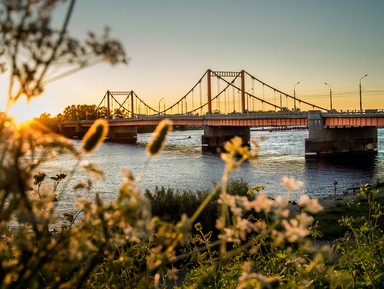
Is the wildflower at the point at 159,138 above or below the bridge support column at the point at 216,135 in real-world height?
above

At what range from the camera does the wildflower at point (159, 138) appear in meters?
1.49

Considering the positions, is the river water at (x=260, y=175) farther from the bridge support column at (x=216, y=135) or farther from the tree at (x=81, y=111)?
the tree at (x=81, y=111)

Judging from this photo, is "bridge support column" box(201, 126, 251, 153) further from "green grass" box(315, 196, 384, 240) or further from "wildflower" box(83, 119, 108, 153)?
→ "wildflower" box(83, 119, 108, 153)

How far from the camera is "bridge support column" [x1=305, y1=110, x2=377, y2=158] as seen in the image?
225ft

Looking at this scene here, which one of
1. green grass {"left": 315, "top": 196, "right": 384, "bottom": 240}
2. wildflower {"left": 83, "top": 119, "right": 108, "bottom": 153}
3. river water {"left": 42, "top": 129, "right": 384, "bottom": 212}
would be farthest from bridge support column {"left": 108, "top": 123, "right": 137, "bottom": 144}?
wildflower {"left": 83, "top": 119, "right": 108, "bottom": 153}

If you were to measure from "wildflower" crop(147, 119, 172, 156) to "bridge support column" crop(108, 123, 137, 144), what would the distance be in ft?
431

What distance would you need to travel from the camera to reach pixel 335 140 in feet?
234

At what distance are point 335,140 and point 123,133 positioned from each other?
74.5m

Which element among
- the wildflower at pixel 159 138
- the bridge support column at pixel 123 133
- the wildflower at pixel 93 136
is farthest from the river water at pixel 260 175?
the bridge support column at pixel 123 133

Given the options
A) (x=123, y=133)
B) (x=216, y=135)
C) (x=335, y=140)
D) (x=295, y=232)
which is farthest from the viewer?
(x=123, y=133)

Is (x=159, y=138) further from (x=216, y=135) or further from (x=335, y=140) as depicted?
(x=216, y=135)

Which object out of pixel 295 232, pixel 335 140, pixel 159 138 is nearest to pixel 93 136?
pixel 159 138

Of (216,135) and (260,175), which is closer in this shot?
(260,175)

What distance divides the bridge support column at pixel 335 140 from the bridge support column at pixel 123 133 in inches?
2722
